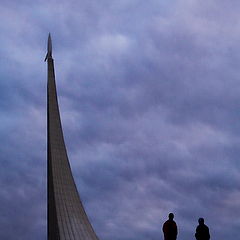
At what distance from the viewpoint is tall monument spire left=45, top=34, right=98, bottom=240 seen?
24431mm

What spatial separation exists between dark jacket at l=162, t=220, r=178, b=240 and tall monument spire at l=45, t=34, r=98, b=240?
14.3m

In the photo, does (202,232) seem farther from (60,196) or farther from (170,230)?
(60,196)

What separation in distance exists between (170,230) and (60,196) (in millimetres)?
16691

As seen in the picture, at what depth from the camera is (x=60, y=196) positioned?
26.0 m

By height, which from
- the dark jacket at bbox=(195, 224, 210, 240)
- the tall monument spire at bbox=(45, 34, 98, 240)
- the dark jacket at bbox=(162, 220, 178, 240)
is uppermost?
the tall monument spire at bbox=(45, 34, 98, 240)

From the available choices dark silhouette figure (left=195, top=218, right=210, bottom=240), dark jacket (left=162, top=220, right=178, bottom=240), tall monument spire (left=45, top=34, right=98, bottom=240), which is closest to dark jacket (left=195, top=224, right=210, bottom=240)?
dark silhouette figure (left=195, top=218, right=210, bottom=240)

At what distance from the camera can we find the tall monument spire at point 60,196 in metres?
24.4

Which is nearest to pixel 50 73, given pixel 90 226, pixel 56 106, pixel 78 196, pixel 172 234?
pixel 56 106

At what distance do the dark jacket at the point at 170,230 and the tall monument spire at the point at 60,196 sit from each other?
14285 millimetres

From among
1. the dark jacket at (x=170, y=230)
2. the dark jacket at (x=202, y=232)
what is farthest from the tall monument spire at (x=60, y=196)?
the dark jacket at (x=202, y=232)

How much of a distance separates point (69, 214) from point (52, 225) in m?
0.96

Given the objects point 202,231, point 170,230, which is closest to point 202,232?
point 202,231

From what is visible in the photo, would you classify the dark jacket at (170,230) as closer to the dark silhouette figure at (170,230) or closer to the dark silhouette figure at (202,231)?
the dark silhouette figure at (170,230)

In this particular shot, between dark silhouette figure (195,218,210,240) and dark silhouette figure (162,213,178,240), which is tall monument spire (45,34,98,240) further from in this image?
dark silhouette figure (195,218,210,240)
